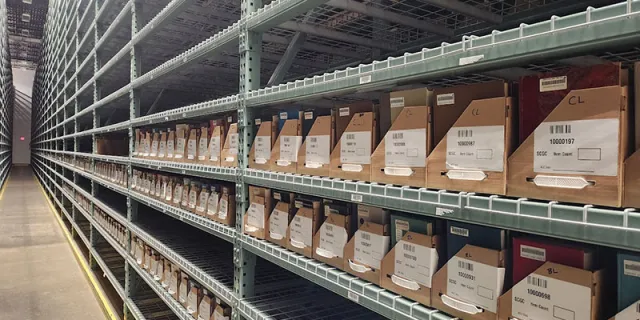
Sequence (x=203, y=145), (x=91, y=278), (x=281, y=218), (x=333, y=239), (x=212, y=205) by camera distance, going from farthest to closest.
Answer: (x=91, y=278)
(x=203, y=145)
(x=212, y=205)
(x=281, y=218)
(x=333, y=239)

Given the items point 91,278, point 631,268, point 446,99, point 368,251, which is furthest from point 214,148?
point 91,278

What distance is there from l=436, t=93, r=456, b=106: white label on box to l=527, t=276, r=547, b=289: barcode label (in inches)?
16.3

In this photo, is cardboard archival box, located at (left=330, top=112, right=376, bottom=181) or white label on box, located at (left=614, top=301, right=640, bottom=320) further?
cardboard archival box, located at (left=330, top=112, right=376, bottom=181)

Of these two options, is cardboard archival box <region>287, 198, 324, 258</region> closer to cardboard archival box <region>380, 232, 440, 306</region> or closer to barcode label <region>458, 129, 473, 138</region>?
cardboard archival box <region>380, 232, 440, 306</region>

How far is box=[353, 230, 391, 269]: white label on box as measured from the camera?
3.84 ft

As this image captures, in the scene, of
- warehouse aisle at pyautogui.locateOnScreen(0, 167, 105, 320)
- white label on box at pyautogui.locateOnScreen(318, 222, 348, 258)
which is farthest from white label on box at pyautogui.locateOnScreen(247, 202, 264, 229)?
warehouse aisle at pyautogui.locateOnScreen(0, 167, 105, 320)

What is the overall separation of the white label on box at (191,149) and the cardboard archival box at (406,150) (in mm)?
1484

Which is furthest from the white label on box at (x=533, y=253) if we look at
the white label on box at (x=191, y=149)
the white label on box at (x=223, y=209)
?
the white label on box at (x=191, y=149)

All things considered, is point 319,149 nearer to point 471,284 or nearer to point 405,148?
point 405,148

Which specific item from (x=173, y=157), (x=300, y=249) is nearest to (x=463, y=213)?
(x=300, y=249)

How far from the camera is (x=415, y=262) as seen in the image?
1056mm

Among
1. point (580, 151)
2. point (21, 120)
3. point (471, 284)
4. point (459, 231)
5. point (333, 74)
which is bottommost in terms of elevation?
point (471, 284)

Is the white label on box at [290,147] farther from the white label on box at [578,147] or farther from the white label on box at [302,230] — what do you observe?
the white label on box at [578,147]

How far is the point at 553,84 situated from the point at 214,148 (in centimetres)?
164
